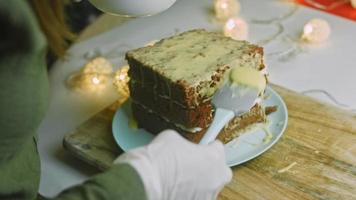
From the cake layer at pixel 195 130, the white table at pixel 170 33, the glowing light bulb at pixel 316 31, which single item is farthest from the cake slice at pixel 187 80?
the glowing light bulb at pixel 316 31

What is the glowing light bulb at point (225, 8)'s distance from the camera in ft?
4.11

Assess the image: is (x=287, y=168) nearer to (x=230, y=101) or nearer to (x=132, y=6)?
(x=230, y=101)

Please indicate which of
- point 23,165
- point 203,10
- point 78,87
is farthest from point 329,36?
point 23,165

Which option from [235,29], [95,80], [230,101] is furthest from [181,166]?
[235,29]

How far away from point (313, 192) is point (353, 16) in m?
0.59

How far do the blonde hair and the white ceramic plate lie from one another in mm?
258

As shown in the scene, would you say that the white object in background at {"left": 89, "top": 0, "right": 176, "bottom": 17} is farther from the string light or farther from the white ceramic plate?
the string light

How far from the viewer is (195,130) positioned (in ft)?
2.85

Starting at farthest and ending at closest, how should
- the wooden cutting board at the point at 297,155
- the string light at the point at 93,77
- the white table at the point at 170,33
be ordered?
the string light at the point at 93,77, the white table at the point at 170,33, the wooden cutting board at the point at 297,155

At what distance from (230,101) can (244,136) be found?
0.11 m

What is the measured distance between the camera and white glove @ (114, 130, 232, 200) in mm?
661

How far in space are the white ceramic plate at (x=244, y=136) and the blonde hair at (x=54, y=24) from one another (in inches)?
10.2

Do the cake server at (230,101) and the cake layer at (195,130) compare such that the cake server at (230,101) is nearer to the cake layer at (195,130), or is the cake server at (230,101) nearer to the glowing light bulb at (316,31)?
the cake layer at (195,130)

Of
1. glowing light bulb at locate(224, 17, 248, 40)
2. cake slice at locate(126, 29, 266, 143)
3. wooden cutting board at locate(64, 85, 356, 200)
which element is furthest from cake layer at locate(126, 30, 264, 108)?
glowing light bulb at locate(224, 17, 248, 40)
